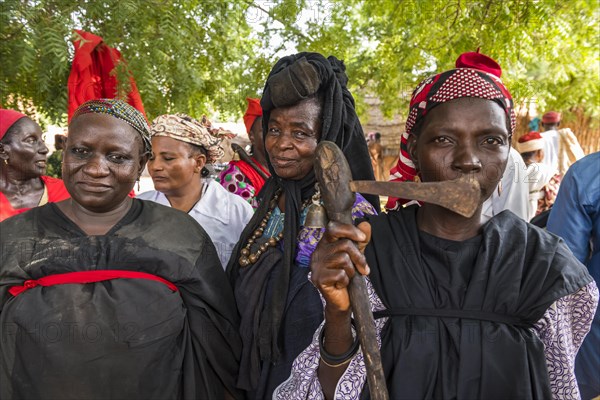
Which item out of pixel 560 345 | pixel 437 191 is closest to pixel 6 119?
pixel 437 191

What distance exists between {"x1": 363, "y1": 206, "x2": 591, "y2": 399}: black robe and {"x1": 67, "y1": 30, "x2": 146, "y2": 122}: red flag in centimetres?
263

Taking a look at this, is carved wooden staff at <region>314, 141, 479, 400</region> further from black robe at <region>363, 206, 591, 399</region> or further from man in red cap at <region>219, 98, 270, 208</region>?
man in red cap at <region>219, 98, 270, 208</region>

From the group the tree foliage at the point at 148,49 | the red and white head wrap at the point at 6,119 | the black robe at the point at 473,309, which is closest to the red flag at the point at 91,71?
the tree foliage at the point at 148,49

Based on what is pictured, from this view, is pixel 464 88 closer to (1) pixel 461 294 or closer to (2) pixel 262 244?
(1) pixel 461 294

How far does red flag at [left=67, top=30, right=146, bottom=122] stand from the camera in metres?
3.47

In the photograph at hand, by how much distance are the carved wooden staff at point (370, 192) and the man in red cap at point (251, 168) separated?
11.1 ft

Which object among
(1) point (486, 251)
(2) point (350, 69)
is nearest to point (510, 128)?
(1) point (486, 251)

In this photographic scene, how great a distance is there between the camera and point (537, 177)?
6125 millimetres

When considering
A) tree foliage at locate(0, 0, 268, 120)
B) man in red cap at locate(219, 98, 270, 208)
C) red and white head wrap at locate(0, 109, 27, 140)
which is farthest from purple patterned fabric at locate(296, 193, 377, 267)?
man in red cap at locate(219, 98, 270, 208)

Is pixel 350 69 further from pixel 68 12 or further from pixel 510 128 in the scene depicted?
pixel 510 128

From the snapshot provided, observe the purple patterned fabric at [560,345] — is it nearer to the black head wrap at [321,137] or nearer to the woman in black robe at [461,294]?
the woman in black robe at [461,294]

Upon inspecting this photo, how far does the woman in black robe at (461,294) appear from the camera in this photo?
1.50 m

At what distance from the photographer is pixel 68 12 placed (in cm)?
308

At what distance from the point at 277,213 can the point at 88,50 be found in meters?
2.12
